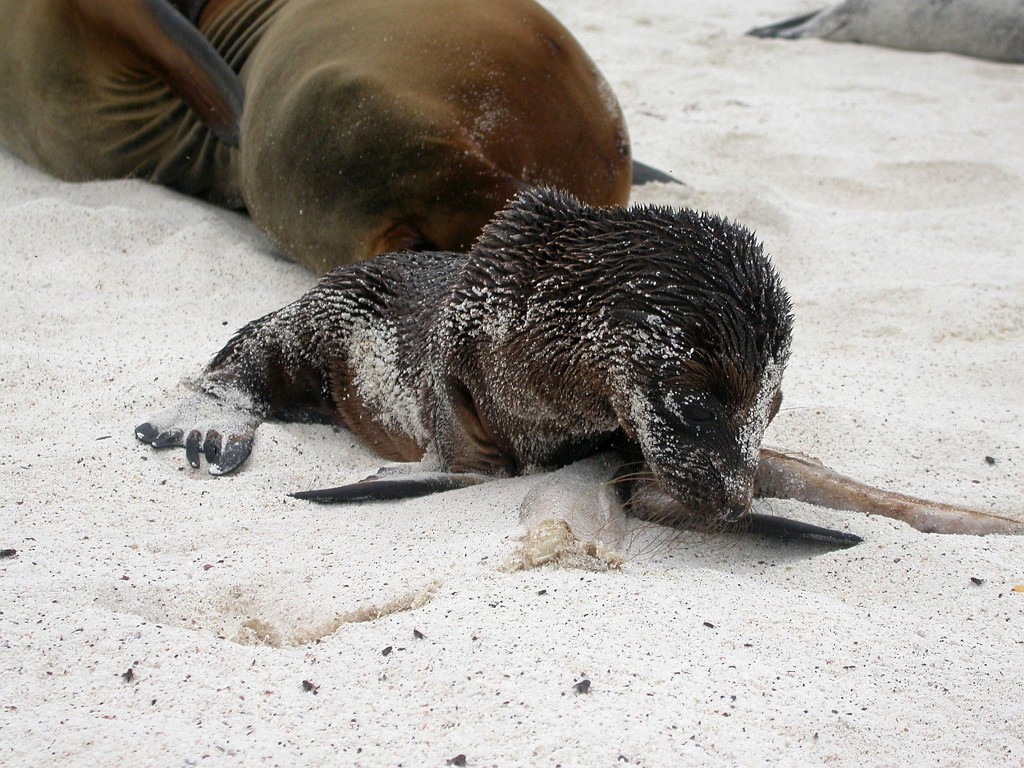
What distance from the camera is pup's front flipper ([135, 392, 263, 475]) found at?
3.41m

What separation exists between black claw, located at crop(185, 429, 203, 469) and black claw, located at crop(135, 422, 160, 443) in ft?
0.30

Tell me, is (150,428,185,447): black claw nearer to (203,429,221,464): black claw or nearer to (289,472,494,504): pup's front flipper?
(203,429,221,464): black claw

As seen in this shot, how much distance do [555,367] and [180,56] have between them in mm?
2997

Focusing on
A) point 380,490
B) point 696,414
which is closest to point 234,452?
point 380,490

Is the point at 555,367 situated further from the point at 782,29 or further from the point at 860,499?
the point at 782,29

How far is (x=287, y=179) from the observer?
4.85 metres

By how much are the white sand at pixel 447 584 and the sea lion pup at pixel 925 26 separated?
424 cm

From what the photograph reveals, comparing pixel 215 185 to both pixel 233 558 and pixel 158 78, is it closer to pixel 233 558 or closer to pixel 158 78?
pixel 158 78

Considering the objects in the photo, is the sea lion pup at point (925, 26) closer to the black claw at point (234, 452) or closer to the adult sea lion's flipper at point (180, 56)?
the adult sea lion's flipper at point (180, 56)

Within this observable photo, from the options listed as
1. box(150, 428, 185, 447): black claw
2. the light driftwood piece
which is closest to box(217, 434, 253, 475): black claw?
box(150, 428, 185, 447): black claw

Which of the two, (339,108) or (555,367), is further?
(339,108)

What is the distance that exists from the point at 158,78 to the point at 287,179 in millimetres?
1128

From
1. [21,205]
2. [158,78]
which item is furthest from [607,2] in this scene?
[21,205]

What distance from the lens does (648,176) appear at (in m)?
5.99
